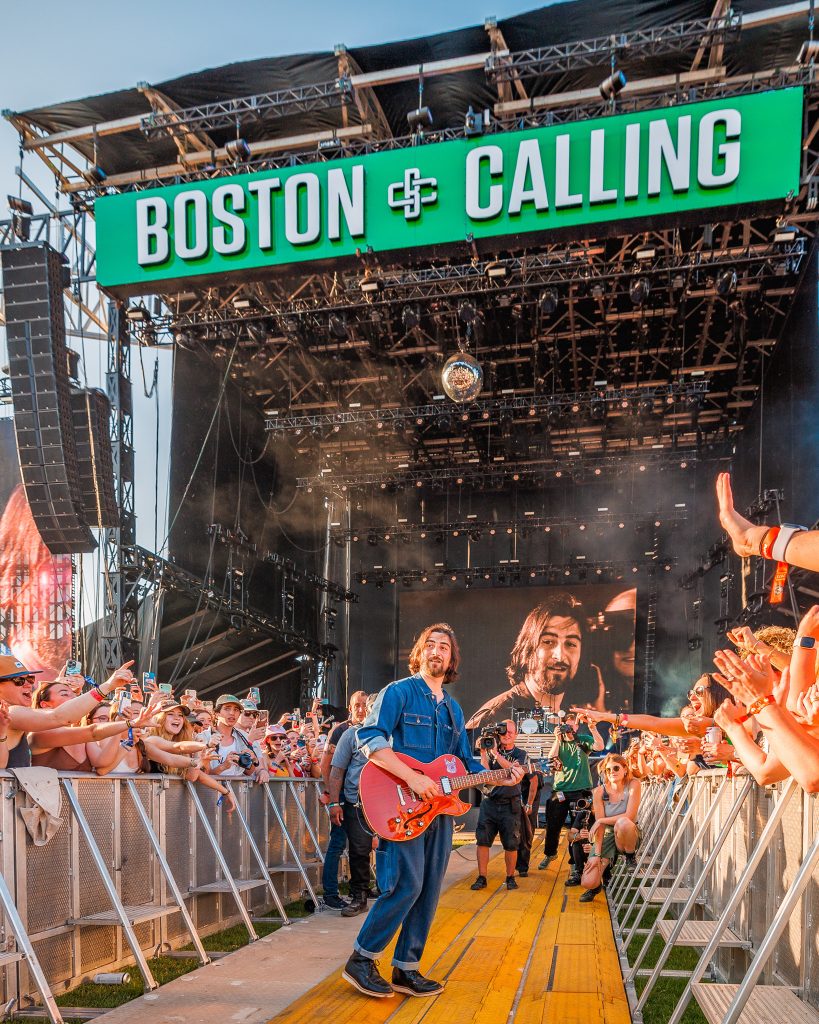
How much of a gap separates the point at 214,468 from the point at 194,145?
6147 mm

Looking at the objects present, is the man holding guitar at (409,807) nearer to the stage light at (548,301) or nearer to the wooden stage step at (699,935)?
the wooden stage step at (699,935)

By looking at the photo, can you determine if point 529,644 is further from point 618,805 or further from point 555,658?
point 618,805

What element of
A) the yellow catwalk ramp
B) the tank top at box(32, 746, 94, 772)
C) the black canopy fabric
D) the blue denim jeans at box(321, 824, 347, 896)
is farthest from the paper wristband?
the black canopy fabric

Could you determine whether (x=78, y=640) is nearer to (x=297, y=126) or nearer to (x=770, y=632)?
(x=297, y=126)

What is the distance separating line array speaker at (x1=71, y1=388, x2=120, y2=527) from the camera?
12.2 metres

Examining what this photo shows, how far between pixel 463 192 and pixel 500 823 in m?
6.81

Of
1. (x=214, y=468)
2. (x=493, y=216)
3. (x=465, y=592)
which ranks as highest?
(x=493, y=216)

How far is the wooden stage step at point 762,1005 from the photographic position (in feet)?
9.22

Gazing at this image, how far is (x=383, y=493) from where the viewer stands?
24703mm

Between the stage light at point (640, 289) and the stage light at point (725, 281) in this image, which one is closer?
the stage light at point (725, 281)

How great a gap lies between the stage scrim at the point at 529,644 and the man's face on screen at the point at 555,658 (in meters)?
0.02

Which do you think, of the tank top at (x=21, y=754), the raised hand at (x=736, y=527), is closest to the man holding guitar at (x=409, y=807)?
the raised hand at (x=736, y=527)

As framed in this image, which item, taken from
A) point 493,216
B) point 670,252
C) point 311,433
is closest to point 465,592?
point 311,433

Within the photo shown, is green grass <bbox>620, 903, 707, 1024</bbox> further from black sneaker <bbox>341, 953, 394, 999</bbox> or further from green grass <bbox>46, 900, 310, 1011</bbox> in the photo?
green grass <bbox>46, 900, 310, 1011</bbox>
